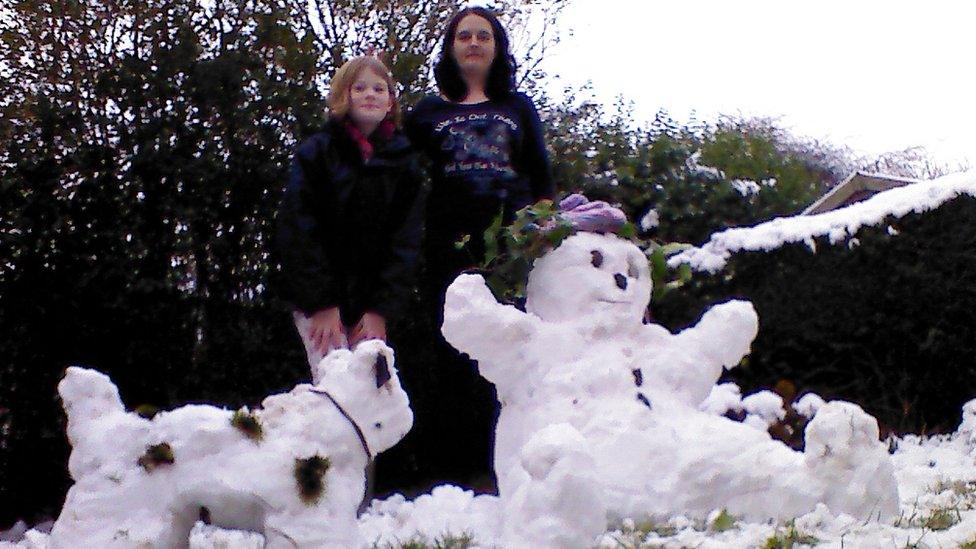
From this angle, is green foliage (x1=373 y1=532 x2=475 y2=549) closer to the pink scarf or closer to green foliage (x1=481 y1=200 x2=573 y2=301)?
green foliage (x1=481 y1=200 x2=573 y2=301)

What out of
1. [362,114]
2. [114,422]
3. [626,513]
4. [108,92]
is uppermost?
[108,92]

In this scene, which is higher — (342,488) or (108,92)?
(108,92)

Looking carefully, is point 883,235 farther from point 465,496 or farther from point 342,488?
point 342,488

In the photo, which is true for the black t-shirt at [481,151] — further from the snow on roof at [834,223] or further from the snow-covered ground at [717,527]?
the snow on roof at [834,223]

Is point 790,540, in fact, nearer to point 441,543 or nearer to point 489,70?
point 441,543

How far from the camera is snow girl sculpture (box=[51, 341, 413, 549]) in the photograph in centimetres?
236

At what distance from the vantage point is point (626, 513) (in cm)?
271

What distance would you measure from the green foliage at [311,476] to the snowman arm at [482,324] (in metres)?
0.71

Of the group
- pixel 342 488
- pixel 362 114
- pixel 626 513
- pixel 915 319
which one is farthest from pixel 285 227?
pixel 915 319

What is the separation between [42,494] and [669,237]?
3.76 m

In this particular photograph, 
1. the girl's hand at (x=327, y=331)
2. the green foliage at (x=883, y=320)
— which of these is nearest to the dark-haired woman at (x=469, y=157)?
the girl's hand at (x=327, y=331)

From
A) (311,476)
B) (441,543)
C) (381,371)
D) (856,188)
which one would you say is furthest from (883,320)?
(856,188)

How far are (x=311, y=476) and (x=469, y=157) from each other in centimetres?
175

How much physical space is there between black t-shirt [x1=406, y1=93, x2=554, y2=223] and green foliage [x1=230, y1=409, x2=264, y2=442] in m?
1.57
